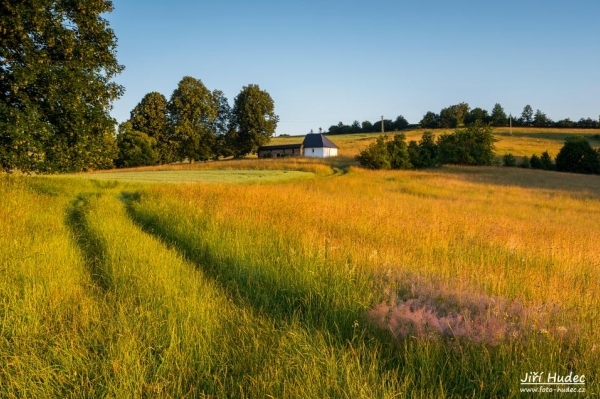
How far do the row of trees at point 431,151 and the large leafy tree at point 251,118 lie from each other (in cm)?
2929

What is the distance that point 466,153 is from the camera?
63.7 metres

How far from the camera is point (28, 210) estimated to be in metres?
8.92

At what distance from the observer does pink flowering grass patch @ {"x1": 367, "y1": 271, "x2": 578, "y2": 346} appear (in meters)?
3.30

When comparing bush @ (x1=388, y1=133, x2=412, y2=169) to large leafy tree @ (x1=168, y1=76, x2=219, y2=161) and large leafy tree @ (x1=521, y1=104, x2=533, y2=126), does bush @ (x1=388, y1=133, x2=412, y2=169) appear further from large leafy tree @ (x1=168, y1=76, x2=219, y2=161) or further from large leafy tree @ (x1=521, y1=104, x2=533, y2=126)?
large leafy tree @ (x1=521, y1=104, x2=533, y2=126)

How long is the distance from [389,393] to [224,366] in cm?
139

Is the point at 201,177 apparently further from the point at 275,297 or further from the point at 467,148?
the point at 467,148

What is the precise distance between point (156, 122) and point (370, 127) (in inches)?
4173

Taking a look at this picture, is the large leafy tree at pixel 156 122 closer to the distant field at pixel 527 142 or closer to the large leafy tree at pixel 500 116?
the distant field at pixel 527 142

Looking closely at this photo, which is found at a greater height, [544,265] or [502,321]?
[502,321]

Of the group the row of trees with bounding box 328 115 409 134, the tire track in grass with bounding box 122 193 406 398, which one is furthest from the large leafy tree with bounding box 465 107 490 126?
the tire track in grass with bounding box 122 193 406 398

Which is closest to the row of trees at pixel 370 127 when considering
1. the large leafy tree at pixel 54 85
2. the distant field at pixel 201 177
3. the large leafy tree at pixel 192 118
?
the large leafy tree at pixel 192 118

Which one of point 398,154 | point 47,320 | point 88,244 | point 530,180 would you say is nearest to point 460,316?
point 47,320

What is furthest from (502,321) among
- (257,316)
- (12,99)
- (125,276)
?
(12,99)

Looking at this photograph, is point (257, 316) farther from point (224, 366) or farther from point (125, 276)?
point (125, 276)
